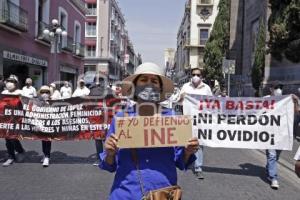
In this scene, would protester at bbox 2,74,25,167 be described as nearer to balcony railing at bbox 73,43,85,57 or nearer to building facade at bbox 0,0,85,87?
building facade at bbox 0,0,85,87

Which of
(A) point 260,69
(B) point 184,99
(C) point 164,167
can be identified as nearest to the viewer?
(C) point 164,167

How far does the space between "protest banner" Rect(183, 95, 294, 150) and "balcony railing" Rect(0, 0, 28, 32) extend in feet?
45.7

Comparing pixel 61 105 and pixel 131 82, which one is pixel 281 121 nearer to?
pixel 61 105

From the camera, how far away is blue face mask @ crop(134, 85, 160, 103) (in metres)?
2.91

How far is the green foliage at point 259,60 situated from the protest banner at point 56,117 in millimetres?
15075

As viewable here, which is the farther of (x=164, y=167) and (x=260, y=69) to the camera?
(x=260, y=69)

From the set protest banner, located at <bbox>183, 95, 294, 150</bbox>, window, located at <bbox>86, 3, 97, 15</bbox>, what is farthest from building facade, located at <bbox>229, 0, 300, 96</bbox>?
window, located at <bbox>86, 3, 97, 15</bbox>

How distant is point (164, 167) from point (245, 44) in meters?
29.0

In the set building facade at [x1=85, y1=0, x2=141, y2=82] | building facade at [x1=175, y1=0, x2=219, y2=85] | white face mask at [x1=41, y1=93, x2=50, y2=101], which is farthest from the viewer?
building facade at [x1=175, y1=0, x2=219, y2=85]

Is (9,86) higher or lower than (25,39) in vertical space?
lower

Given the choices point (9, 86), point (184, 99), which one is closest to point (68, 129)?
point (9, 86)

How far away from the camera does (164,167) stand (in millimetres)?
2857

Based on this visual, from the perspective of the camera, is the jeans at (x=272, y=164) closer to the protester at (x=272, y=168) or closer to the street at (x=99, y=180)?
the protester at (x=272, y=168)

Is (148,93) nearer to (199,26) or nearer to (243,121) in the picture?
(243,121)
